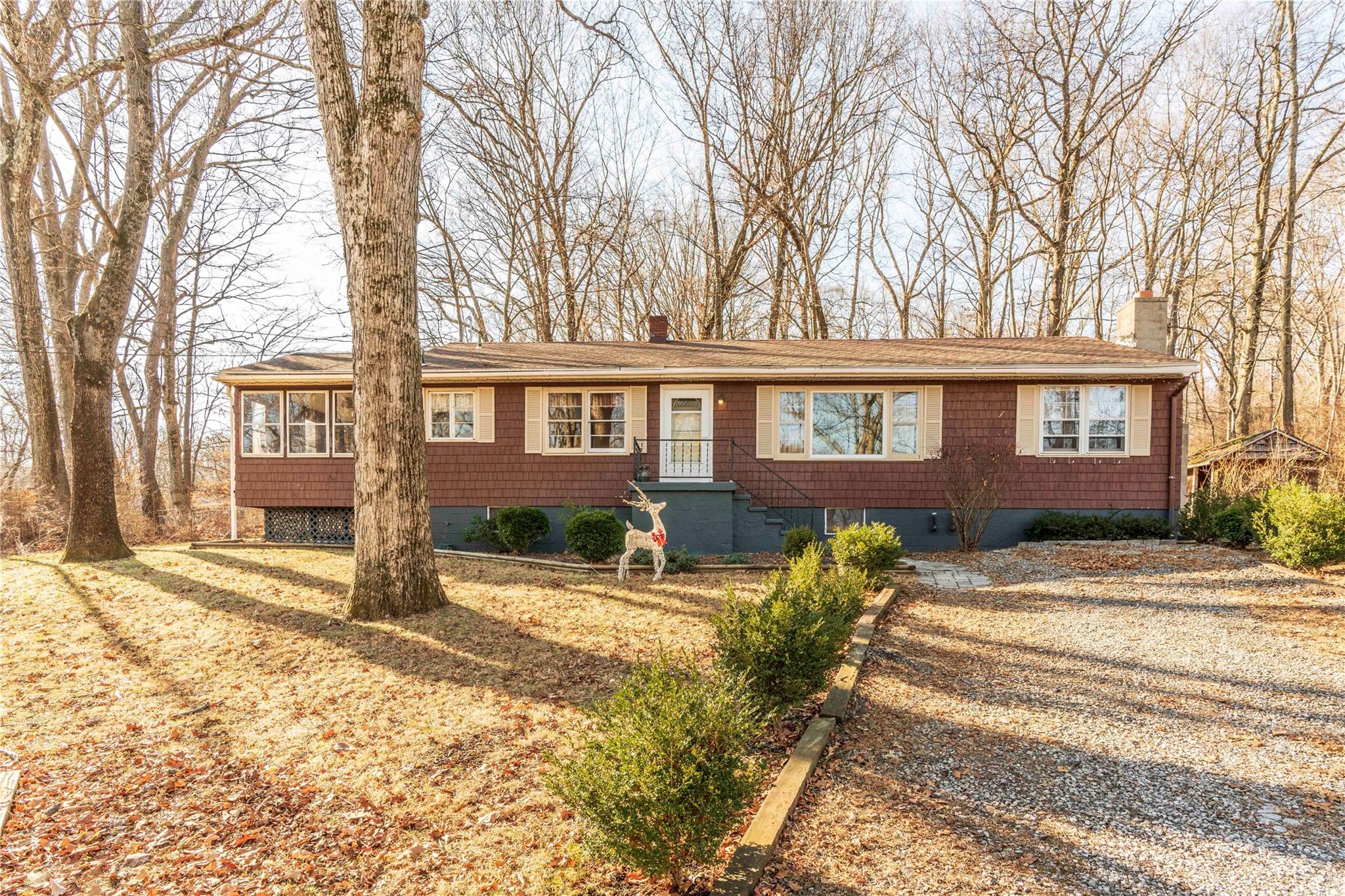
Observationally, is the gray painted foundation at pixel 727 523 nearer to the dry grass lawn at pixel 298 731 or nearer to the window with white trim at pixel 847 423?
the window with white trim at pixel 847 423

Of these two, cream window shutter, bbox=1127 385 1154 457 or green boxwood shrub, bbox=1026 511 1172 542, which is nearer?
green boxwood shrub, bbox=1026 511 1172 542

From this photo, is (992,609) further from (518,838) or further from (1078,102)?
(1078,102)

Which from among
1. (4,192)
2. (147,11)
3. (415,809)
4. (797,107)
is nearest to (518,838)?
(415,809)

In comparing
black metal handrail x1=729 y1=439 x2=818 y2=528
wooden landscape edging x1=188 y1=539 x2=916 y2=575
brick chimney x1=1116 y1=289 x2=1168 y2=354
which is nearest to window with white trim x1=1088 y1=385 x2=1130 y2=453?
brick chimney x1=1116 y1=289 x2=1168 y2=354

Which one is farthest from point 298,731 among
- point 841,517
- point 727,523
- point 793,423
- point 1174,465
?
point 1174,465

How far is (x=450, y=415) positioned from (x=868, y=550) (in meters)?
8.16

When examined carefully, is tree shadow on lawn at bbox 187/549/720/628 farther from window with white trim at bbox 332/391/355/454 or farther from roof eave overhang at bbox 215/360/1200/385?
roof eave overhang at bbox 215/360/1200/385

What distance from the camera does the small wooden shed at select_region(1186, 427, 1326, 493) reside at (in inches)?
508

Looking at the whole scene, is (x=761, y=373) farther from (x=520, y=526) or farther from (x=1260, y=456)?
(x=1260, y=456)

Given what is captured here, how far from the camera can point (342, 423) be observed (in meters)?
12.6

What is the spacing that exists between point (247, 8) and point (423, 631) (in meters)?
9.22

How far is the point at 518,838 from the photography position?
294cm

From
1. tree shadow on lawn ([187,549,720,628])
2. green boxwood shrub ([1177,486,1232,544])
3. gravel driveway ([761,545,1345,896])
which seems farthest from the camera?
green boxwood shrub ([1177,486,1232,544])

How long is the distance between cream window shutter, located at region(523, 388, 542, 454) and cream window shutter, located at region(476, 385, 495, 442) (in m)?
0.58
